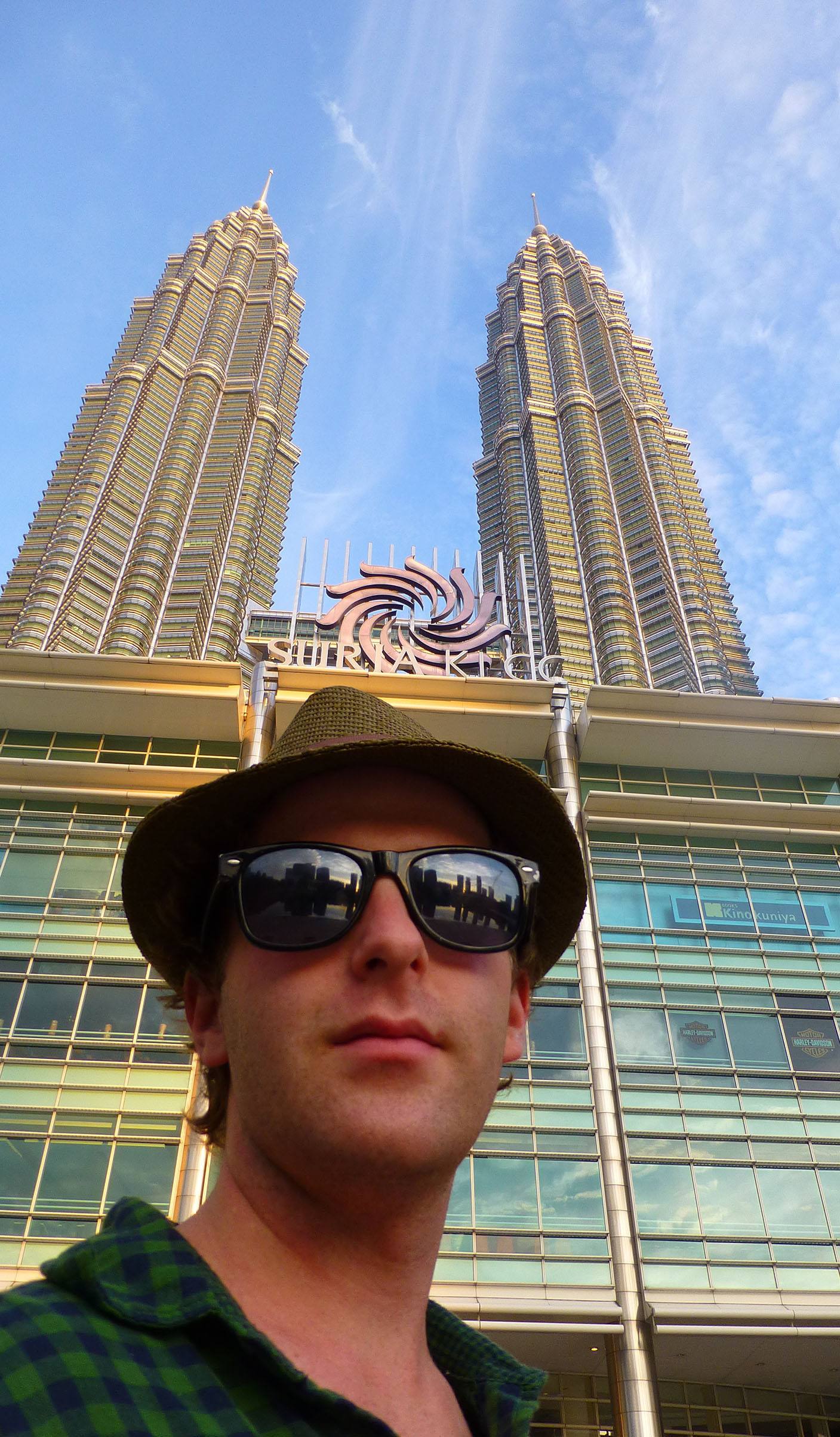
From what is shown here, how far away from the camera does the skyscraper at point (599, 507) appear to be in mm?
65812

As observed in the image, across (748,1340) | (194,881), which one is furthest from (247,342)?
(194,881)

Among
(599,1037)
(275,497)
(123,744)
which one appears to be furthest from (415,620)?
(275,497)

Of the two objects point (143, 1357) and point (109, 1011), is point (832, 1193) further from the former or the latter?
point (143, 1357)

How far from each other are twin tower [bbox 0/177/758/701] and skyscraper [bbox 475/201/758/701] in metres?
0.19

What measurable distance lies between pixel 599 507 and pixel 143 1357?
73503 millimetres

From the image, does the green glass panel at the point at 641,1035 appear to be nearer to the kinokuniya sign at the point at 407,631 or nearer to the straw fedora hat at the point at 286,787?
the kinokuniya sign at the point at 407,631

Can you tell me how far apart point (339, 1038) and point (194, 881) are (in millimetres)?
862

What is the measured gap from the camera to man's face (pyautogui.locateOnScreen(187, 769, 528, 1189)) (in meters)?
1.88

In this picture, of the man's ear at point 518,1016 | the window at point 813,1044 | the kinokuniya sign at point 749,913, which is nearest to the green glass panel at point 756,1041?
the window at point 813,1044

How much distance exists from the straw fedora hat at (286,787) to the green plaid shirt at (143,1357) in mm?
955

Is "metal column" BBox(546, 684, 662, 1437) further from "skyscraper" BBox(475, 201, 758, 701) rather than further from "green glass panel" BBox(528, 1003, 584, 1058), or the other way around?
"skyscraper" BBox(475, 201, 758, 701)

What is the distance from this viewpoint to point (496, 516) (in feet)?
280

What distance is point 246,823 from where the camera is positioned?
2543 mm

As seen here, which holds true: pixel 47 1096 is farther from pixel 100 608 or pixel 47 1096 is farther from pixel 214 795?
pixel 100 608
